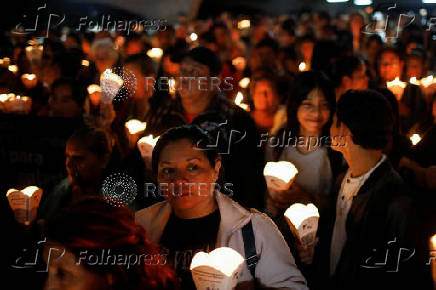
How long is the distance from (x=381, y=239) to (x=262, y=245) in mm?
669

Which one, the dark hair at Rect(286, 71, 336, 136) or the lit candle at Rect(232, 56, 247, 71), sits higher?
the lit candle at Rect(232, 56, 247, 71)

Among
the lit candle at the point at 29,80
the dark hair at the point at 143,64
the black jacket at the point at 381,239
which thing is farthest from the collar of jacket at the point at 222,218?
the lit candle at the point at 29,80

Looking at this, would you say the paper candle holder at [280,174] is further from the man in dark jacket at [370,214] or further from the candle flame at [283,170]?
the man in dark jacket at [370,214]

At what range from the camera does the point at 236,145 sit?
3.38 meters

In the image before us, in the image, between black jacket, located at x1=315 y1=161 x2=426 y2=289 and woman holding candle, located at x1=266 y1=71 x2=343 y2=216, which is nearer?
black jacket, located at x1=315 y1=161 x2=426 y2=289

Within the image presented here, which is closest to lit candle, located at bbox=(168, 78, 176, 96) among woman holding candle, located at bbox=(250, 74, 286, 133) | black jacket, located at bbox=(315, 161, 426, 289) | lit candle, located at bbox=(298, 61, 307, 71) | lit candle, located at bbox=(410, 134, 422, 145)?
woman holding candle, located at bbox=(250, 74, 286, 133)

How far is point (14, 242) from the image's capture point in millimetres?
3281

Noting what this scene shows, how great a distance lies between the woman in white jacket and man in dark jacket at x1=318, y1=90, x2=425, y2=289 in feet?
1.70

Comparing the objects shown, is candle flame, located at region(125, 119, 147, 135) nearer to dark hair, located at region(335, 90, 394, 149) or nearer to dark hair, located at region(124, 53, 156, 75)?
dark hair, located at region(124, 53, 156, 75)

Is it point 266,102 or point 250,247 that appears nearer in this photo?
point 250,247

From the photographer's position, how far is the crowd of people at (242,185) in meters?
1.81

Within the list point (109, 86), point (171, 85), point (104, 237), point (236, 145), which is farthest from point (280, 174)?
point (171, 85)

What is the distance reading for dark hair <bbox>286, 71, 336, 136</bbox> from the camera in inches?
135

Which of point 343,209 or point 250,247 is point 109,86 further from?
point 250,247
